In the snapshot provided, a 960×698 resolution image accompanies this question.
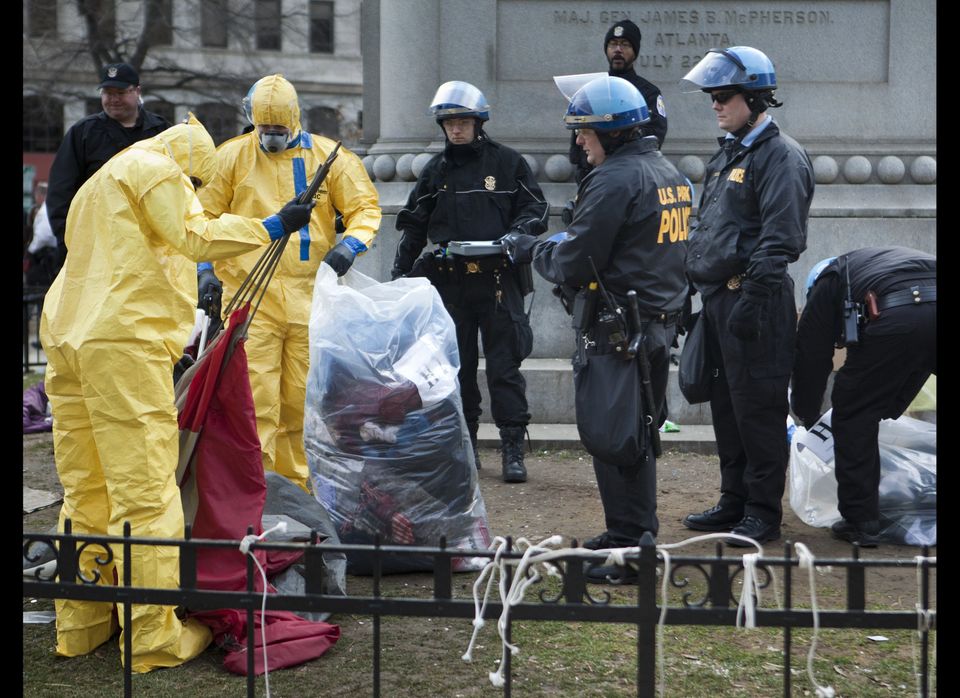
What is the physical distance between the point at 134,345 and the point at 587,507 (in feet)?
9.49

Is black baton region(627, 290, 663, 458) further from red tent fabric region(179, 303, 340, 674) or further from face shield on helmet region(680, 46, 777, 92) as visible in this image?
red tent fabric region(179, 303, 340, 674)

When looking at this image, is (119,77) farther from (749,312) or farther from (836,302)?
(836,302)

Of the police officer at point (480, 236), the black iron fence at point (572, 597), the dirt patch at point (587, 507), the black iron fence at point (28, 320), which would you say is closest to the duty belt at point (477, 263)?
the police officer at point (480, 236)

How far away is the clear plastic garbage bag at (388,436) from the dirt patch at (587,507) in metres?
0.61

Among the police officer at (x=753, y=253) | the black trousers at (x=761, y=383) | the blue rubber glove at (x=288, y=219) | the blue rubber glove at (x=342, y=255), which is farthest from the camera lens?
the blue rubber glove at (x=342, y=255)

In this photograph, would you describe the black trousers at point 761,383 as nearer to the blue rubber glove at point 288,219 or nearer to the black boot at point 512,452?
the black boot at point 512,452

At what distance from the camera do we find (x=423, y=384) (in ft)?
16.3

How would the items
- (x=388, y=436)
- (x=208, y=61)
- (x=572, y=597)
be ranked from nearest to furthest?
(x=572, y=597), (x=388, y=436), (x=208, y=61)

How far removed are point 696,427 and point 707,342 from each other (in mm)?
2358

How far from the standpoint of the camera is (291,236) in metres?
5.64

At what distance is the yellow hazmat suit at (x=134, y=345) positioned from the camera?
382 centimetres

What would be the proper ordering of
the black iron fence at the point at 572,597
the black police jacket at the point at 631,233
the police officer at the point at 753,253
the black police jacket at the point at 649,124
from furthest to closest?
the black police jacket at the point at 649,124, the police officer at the point at 753,253, the black police jacket at the point at 631,233, the black iron fence at the point at 572,597

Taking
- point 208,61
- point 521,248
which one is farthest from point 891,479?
point 208,61

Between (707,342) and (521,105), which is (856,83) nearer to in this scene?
(521,105)
